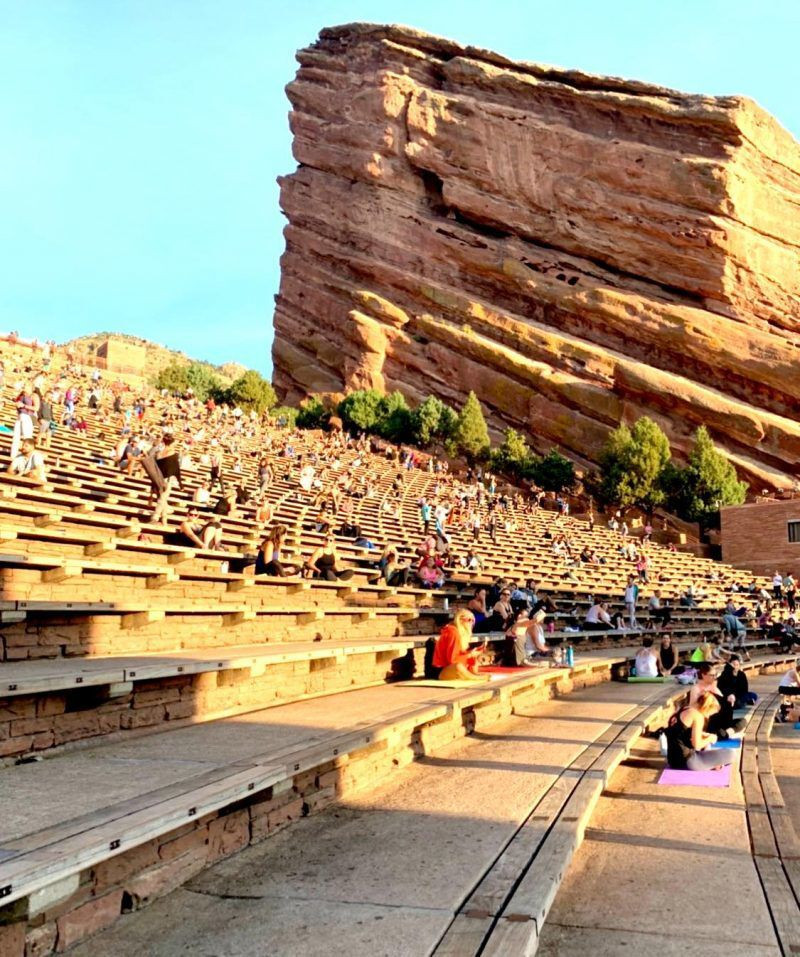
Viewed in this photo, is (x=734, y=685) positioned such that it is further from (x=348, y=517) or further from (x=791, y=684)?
(x=348, y=517)

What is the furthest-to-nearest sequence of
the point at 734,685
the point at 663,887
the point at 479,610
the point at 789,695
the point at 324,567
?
1. the point at 479,610
2. the point at 324,567
3. the point at 789,695
4. the point at 734,685
5. the point at 663,887

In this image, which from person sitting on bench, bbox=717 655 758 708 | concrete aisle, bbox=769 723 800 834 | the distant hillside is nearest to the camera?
concrete aisle, bbox=769 723 800 834

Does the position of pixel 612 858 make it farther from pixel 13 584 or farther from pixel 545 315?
pixel 545 315

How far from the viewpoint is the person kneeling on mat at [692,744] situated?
9352 millimetres

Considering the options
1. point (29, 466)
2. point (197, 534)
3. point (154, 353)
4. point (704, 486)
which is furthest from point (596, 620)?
point (154, 353)

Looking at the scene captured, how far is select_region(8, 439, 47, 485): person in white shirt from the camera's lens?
540 inches

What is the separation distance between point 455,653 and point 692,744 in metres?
3.49

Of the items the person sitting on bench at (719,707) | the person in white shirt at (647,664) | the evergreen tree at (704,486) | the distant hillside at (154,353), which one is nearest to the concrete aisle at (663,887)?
the person sitting on bench at (719,707)

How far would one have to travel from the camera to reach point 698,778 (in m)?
8.91

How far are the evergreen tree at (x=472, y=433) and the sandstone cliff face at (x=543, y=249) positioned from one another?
4504 millimetres

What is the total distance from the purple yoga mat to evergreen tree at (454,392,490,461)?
56.3 m

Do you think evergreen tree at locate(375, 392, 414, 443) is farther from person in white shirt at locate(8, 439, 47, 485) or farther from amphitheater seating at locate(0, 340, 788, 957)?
person in white shirt at locate(8, 439, 47, 485)

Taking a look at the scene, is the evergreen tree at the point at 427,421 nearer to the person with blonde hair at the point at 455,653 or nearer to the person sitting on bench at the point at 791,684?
the person sitting on bench at the point at 791,684

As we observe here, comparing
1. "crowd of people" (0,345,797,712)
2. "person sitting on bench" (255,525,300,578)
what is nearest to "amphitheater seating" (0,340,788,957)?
"person sitting on bench" (255,525,300,578)
